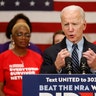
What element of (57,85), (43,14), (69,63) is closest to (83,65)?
(69,63)

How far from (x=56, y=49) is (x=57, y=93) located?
0.38 meters

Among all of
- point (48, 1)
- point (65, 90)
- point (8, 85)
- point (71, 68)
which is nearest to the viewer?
point (65, 90)

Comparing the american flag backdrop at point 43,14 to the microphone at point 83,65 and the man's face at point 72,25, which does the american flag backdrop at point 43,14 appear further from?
the microphone at point 83,65

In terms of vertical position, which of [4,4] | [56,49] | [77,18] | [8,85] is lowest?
[8,85]

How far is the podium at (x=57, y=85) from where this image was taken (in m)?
1.61

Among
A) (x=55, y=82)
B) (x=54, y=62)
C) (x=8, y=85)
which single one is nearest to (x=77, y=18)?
(x=54, y=62)

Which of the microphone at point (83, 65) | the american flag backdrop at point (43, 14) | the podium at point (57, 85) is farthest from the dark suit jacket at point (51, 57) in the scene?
the american flag backdrop at point (43, 14)

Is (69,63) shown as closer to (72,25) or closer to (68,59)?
(68,59)

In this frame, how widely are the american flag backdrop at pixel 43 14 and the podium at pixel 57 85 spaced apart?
2448mm

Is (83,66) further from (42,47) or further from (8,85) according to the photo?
(42,47)

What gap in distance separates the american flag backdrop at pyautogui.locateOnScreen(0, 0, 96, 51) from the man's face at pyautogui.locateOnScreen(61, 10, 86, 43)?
2.08 metres

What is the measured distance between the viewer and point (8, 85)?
9.60ft

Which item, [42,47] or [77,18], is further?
[42,47]

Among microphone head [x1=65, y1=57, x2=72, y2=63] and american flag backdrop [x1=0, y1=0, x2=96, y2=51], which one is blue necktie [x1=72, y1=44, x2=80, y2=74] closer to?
microphone head [x1=65, y1=57, x2=72, y2=63]
